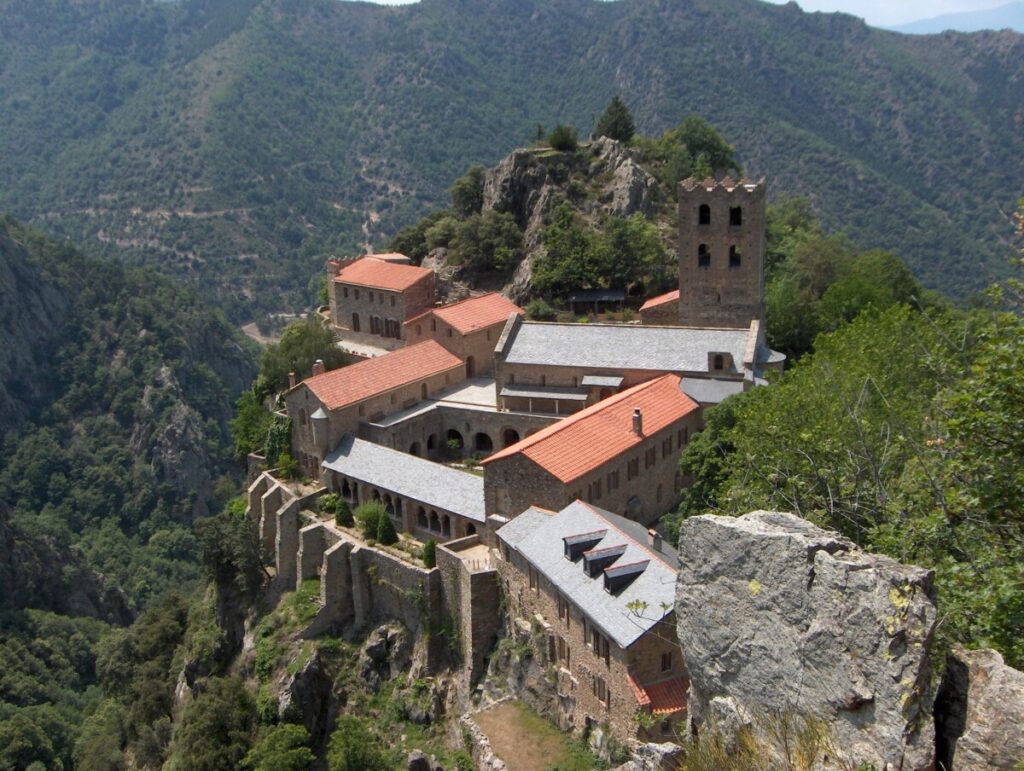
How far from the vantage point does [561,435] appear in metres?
41.8

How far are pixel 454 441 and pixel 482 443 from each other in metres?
1.55

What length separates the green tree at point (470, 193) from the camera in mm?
88688

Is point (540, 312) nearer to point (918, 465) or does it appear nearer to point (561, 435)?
point (561, 435)

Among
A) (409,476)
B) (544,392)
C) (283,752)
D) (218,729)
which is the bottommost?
(218,729)

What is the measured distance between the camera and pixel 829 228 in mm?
142500

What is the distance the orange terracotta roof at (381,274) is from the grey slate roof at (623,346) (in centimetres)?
1528

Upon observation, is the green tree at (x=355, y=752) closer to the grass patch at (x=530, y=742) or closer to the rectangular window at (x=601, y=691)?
the grass patch at (x=530, y=742)

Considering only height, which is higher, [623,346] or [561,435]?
[623,346]

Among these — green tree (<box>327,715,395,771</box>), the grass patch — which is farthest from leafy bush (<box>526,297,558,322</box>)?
the grass patch

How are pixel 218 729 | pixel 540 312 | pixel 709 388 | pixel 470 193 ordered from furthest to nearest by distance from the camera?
pixel 470 193, pixel 540 312, pixel 709 388, pixel 218 729

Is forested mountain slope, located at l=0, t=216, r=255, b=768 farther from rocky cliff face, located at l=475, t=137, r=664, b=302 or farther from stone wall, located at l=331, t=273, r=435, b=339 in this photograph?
rocky cliff face, located at l=475, t=137, r=664, b=302

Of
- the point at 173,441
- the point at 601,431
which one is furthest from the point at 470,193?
the point at 173,441

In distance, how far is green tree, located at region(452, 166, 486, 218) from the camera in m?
88.7

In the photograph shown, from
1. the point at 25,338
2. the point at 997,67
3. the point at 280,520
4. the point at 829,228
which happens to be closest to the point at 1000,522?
the point at 280,520
